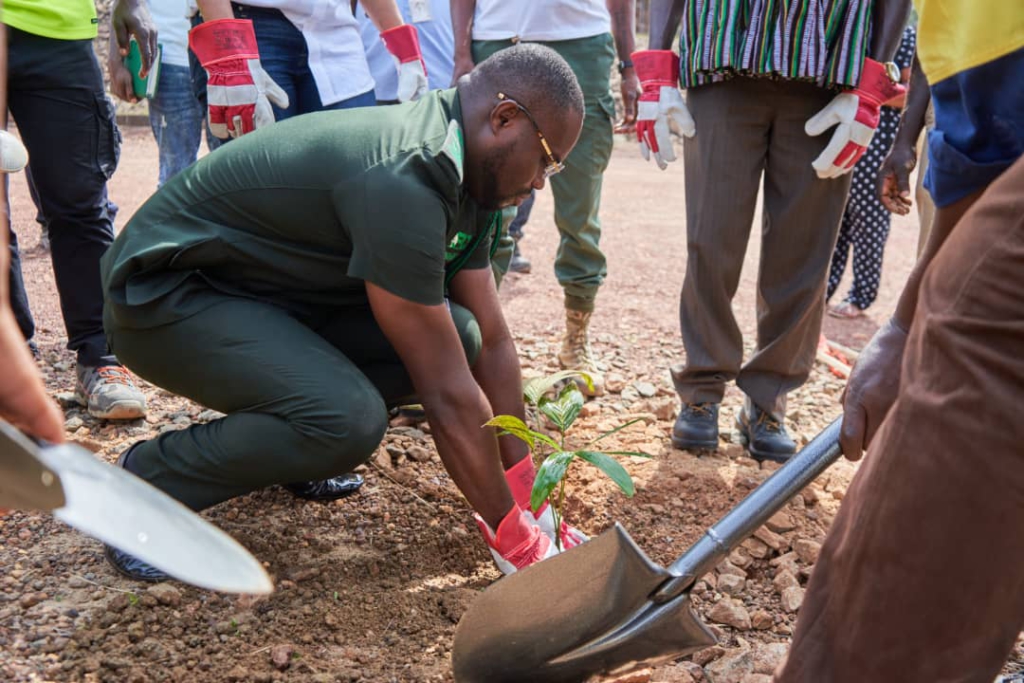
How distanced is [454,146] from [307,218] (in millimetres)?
375

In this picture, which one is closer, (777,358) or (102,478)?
(102,478)

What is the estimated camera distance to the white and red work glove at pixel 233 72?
2.67 m

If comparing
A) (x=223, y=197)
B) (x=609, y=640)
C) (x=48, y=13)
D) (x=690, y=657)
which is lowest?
(x=690, y=657)

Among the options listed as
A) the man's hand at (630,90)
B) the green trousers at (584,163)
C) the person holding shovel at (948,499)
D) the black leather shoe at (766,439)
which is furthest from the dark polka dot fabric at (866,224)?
the person holding shovel at (948,499)

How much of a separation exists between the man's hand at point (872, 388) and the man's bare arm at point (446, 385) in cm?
82

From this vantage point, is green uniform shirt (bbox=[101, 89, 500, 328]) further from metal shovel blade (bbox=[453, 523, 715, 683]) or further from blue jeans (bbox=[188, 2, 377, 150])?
blue jeans (bbox=[188, 2, 377, 150])

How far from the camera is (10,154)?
7.20 feet

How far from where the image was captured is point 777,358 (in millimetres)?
2910

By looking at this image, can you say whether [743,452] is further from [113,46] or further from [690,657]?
[113,46]

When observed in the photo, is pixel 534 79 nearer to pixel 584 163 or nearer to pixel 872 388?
pixel 872 388

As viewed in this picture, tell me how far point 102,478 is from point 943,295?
96 centimetres

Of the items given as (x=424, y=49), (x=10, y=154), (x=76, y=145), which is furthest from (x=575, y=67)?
(x=10, y=154)

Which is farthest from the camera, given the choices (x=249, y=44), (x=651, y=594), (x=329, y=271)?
(x=249, y=44)

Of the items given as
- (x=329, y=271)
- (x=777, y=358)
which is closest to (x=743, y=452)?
(x=777, y=358)
